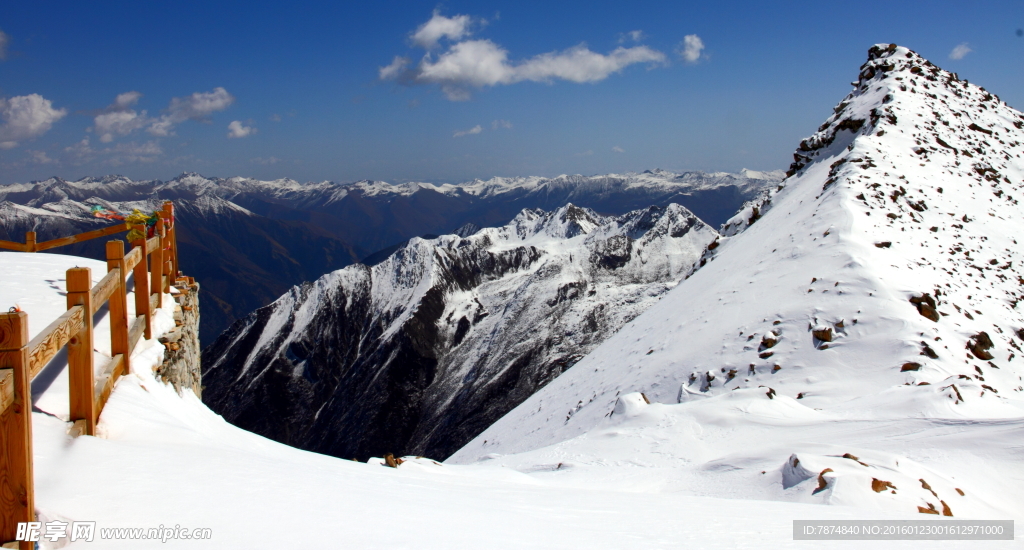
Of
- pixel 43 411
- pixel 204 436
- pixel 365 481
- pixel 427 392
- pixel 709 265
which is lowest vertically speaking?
pixel 427 392

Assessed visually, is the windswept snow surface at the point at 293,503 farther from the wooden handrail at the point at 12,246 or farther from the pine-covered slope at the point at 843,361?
the wooden handrail at the point at 12,246

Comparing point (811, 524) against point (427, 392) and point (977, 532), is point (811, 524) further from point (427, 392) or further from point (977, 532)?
point (427, 392)

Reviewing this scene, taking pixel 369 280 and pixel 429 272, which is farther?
pixel 369 280

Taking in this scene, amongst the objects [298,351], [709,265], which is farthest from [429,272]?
[709,265]

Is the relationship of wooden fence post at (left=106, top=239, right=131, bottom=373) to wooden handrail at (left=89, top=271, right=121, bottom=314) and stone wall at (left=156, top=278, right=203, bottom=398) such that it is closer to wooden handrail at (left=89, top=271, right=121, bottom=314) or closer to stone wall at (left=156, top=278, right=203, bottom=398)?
wooden handrail at (left=89, top=271, right=121, bottom=314)

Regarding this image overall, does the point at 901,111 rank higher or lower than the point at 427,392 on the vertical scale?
higher

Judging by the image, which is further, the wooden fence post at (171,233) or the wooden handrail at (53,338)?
the wooden fence post at (171,233)

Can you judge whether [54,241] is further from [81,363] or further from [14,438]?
Answer: [14,438]

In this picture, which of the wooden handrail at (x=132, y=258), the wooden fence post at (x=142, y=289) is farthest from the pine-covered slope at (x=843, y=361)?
the wooden handrail at (x=132, y=258)
